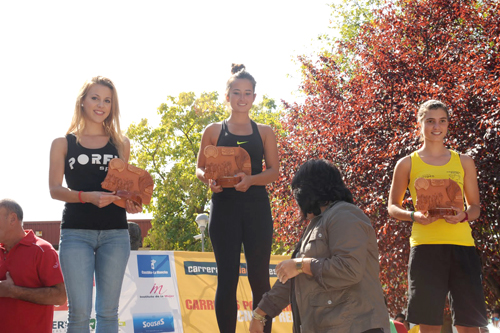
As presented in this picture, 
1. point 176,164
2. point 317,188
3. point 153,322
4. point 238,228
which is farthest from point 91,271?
point 176,164

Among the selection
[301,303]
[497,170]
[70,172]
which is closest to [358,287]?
[301,303]

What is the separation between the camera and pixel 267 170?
3518mm

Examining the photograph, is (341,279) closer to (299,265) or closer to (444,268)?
(299,265)

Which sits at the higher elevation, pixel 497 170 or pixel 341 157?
pixel 341 157

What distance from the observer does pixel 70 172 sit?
10.6 ft

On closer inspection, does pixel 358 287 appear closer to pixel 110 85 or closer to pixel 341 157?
pixel 110 85

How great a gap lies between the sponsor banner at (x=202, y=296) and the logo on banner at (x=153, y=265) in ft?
0.54

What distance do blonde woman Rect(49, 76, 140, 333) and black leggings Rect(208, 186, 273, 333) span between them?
56 centimetres

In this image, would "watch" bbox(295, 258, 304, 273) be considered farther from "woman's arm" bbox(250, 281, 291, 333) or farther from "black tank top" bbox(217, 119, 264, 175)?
"black tank top" bbox(217, 119, 264, 175)

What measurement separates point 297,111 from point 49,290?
9802 mm

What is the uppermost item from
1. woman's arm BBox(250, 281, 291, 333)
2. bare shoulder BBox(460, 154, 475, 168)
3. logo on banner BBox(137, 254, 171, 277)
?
bare shoulder BBox(460, 154, 475, 168)

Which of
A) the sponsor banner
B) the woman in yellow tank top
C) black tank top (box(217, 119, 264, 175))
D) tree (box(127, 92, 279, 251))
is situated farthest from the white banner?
tree (box(127, 92, 279, 251))

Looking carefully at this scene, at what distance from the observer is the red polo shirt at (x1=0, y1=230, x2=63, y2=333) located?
359cm

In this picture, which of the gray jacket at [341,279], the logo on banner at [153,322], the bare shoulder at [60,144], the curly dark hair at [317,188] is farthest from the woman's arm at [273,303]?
the logo on banner at [153,322]
